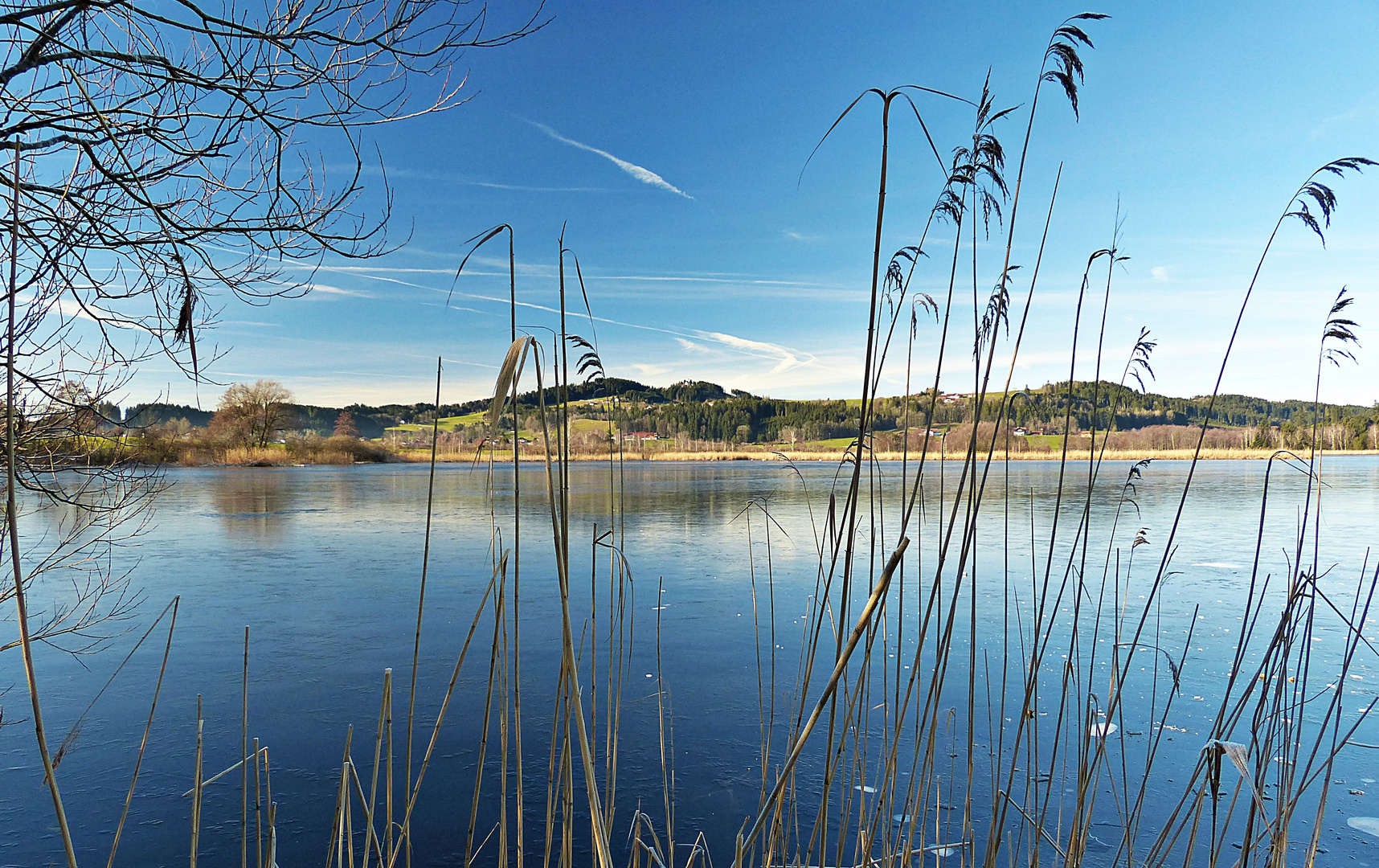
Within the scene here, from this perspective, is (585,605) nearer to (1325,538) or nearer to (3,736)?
(3,736)

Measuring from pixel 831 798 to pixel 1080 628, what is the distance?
3.77 metres

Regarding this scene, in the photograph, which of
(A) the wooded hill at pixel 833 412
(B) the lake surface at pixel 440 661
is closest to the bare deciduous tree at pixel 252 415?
(A) the wooded hill at pixel 833 412

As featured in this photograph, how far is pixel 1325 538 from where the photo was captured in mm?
9227

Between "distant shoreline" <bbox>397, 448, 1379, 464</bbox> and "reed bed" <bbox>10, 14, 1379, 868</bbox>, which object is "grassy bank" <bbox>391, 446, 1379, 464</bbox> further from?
"reed bed" <bbox>10, 14, 1379, 868</bbox>

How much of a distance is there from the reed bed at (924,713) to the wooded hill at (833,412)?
5.5 inches

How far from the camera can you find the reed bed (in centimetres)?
159

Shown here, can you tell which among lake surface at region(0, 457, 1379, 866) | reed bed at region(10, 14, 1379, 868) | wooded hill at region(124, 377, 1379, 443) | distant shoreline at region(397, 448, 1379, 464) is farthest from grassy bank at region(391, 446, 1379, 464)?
reed bed at region(10, 14, 1379, 868)

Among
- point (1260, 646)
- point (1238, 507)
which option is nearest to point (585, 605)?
point (1260, 646)

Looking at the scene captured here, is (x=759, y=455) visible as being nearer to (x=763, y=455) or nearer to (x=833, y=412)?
(x=763, y=455)

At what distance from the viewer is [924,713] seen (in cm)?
197

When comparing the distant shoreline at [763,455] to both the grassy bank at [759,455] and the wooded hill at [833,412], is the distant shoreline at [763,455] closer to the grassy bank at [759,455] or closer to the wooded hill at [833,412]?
the grassy bank at [759,455]

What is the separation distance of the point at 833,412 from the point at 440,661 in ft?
191

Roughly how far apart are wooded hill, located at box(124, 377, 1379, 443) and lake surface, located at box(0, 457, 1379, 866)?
1.77 ft

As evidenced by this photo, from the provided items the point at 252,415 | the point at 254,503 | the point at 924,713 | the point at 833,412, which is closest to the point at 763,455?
the point at 833,412
